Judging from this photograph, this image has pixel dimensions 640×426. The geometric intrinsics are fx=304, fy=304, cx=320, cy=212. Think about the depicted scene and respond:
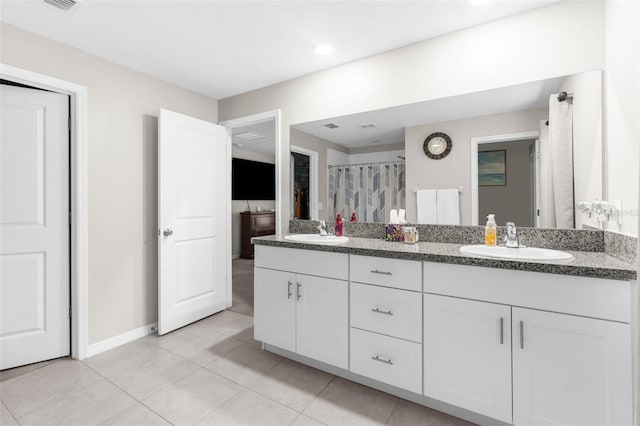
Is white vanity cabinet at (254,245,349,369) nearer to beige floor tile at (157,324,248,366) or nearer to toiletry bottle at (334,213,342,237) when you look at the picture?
beige floor tile at (157,324,248,366)

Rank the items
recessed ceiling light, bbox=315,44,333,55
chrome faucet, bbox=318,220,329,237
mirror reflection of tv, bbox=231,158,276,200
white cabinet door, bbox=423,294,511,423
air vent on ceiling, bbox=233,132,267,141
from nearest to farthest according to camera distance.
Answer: white cabinet door, bbox=423,294,511,423 < recessed ceiling light, bbox=315,44,333,55 < chrome faucet, bbox=318,220,329,237 < air vent on ceiling, bbox=233,132,267,141 < mirror reflection of tv, bbox=231,158,276,200

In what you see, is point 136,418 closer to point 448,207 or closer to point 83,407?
point 83,407

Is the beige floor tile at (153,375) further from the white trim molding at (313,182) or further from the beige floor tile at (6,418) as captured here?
the white trim molding at (313,182)

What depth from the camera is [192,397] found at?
1.79 meters

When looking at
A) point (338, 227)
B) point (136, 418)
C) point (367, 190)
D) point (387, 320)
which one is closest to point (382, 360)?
point (387, 320)

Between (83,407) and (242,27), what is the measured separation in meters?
2.47

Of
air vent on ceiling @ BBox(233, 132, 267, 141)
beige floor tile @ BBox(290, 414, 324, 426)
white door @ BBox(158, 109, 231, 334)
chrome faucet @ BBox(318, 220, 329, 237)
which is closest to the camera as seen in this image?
beige floor tile @ BBox(290, 414, 324, 426)

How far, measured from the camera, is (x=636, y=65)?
1.26m

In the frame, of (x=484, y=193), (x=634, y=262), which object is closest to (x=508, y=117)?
(x=484, y=193)

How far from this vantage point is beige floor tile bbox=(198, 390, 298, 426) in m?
1.58

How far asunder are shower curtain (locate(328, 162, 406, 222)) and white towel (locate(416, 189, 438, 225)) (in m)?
0.12

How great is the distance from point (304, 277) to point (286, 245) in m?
0.25

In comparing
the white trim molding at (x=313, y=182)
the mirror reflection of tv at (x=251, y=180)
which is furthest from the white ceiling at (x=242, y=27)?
the mirror reflection of tv at (x=251, y=180)

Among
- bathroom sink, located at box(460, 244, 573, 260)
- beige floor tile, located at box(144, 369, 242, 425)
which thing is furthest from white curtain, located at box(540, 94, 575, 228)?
beige floor tile, located at box(144, 369, 242, 425)
